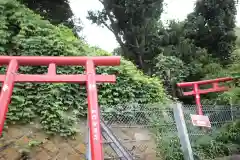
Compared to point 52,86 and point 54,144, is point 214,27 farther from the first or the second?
point 54,144

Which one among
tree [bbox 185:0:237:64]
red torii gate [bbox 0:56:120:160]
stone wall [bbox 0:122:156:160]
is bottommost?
stone wall [bbox 0:122:156:160]

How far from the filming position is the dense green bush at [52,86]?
6.60 meters

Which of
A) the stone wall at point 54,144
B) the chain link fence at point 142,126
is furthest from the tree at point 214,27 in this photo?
the stone wall at point 54,144

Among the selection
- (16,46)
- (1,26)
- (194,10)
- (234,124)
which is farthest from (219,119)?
(194,10)

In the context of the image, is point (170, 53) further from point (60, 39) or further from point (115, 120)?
point (115, 120)

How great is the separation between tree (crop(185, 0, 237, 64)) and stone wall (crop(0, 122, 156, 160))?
1031 centimetres

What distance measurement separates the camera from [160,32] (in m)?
15.9

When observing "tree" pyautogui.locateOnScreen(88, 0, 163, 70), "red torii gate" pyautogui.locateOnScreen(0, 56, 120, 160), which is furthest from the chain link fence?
"tree" pyautogui.locateOnScreen(88, 0, 163, 70)

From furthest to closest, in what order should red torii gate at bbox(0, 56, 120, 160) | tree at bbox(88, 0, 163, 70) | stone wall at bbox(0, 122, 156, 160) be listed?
tree at bbox(88, 0, 163, 70), stone wall at bbox(0, 122, 156, 160), red torii gate at bbox(0, 56, 120, 160)

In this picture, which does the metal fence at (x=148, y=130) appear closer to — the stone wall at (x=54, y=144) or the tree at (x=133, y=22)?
the stone wall at (x=54, y=144)

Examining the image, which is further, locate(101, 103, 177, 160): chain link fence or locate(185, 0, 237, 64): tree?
locate(185, 0, 237, 64): tree

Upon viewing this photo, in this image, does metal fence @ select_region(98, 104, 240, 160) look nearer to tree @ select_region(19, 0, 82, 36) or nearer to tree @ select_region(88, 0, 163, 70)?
tree @ select_region(19, 0, 82, 36)

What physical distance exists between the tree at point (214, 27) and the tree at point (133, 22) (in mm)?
2257

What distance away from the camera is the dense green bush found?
6597 millimetres
